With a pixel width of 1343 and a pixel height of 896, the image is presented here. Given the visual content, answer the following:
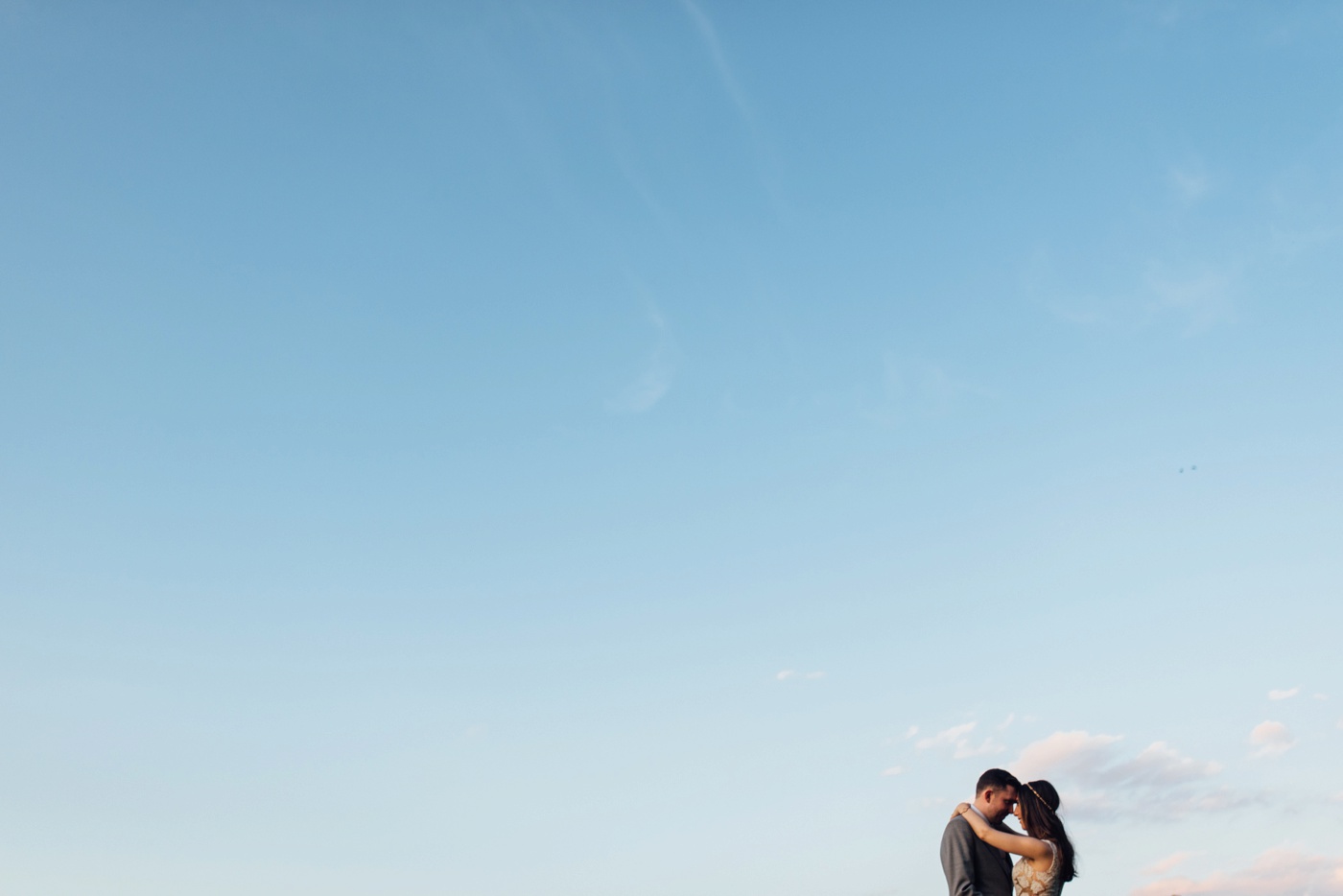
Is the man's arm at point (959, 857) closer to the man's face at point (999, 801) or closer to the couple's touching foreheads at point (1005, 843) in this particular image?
the couple's touching foreheads at point (1005, 843)

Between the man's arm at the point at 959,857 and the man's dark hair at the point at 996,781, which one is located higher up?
the man's dark hair at the point at 996,781

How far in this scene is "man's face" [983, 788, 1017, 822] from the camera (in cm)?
1082

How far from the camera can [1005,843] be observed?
10.5m

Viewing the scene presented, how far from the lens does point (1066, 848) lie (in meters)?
10.7

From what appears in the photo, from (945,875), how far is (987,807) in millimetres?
814

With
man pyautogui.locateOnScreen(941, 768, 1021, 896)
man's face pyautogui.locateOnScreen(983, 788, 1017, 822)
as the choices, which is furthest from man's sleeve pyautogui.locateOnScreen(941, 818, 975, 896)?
man's face pyautogui.locateOnScreen(983, 788, 1017, 822)

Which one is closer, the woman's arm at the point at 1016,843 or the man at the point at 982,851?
the woman's arm at the point at 1016,843

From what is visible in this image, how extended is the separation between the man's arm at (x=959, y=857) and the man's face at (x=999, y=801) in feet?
0.85

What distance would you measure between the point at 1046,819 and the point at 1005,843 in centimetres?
47

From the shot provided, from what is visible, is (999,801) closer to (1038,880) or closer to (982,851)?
(982,851)

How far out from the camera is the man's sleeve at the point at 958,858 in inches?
421

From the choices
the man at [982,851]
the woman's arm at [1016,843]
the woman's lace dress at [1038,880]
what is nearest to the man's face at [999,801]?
the man at [982,851]

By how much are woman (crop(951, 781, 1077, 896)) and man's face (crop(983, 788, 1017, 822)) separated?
7 centimetres

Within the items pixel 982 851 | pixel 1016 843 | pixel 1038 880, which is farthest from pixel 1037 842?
pixel 982 851
